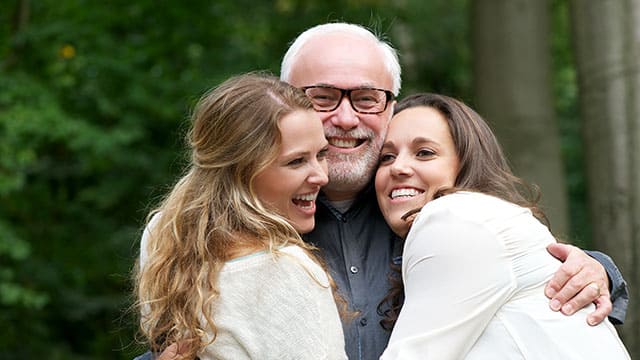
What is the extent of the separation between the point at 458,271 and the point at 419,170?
1.86 feet

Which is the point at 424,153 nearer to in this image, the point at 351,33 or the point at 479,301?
the point at 479,301

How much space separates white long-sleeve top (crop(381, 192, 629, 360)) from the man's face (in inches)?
32.2

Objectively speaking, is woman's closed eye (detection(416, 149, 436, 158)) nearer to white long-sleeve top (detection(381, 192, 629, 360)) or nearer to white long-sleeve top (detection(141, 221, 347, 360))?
white long-sleeve top (detection(381, 192, 629, 360))

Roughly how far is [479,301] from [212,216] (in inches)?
31.3

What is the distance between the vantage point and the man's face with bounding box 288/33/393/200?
3.90 meters

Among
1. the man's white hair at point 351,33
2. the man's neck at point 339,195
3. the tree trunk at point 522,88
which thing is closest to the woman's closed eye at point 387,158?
the man's neck at point 339,195

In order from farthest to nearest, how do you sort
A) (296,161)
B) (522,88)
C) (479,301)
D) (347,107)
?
(522,88)
(347,107)
(296,161)
(479,301)

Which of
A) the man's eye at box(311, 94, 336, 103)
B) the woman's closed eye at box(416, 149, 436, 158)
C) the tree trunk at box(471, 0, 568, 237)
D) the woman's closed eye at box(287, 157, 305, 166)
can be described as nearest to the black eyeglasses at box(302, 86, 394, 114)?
the man's eye at box(311, 94, 336, 103)

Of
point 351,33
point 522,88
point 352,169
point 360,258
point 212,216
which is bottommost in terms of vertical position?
point 522,88

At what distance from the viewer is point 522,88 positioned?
7.79m

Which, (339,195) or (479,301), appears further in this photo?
(339,195)

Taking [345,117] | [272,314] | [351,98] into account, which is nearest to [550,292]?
[272,314]

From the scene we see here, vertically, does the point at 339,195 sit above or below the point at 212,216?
below

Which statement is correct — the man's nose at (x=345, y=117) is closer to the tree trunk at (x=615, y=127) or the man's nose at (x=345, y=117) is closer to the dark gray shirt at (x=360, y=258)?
the dark gray shirt at (x=360, y=258)
